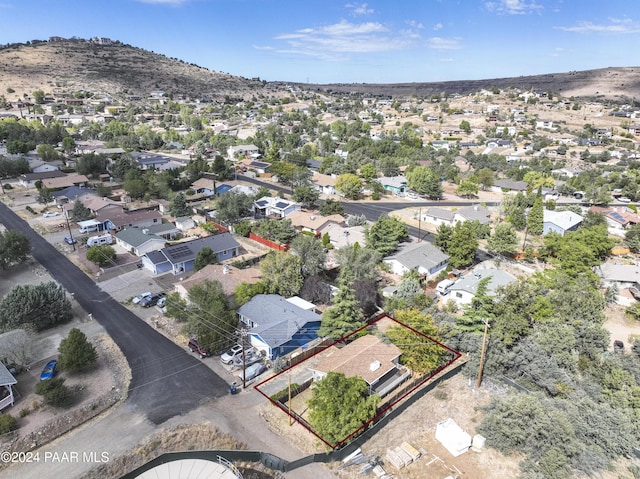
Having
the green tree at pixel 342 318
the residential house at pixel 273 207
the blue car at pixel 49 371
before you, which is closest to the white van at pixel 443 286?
the green tree at pixel 342 318

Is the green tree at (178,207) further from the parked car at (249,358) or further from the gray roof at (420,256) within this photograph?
the parked car at (249,358)

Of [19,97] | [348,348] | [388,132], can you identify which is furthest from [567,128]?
[19,97]

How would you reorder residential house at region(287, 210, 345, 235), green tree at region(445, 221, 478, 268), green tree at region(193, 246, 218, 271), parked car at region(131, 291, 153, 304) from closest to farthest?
parked car at region(131, 291, 153, 304)
green tree at region(193, 246, 218, 271)
green tree at region(445, 221, 478, 268)
residential house at region(287, 210, 345, 235)

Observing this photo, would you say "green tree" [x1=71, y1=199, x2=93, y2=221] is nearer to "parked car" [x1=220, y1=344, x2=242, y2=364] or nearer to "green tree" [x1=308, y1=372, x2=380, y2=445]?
"parked car" [x1=220, y1=344, x2=242, y2=364]

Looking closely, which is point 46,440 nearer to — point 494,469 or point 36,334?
point 36,334

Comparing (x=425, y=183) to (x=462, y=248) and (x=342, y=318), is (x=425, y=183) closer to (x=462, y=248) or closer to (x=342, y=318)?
(x=462, y=248)

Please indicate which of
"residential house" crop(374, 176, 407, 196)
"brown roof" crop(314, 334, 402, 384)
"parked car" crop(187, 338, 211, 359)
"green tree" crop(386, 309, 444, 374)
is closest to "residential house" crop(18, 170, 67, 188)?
"parked car" crop(187, 338, 211, 359)

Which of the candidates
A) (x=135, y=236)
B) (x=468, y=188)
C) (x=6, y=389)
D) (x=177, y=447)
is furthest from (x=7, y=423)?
(x=468, y=188)
